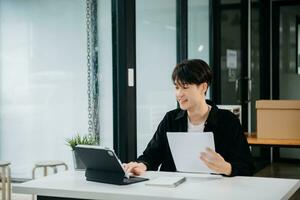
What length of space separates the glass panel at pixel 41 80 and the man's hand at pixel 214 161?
1.73 metres

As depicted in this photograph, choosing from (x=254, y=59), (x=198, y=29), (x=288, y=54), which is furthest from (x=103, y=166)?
(x=288, y=54)

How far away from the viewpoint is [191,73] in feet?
8.26

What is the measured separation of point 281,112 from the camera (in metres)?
4.31

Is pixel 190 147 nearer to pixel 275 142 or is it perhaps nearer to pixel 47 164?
pixel 47 164

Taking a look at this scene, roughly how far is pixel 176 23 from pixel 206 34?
76 centimetres

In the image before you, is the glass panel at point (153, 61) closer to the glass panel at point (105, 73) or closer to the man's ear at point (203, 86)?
the glass panel at point (105, 73)

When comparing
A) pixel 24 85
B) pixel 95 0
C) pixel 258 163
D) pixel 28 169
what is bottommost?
pixel 258 163

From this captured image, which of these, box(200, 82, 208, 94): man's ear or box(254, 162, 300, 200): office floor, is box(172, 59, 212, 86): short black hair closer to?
box(200, 82, 208, 94): man's ear

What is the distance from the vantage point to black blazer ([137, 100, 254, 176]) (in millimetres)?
2514

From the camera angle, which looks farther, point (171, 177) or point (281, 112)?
point (281, 112)

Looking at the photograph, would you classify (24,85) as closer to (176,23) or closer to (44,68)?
(44,68)

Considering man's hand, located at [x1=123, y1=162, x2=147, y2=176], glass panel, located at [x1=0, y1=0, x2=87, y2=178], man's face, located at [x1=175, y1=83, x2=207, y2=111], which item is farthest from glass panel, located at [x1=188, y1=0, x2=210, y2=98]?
man's hand, located at [x1=123, y1=162, x2=147, y2=176]

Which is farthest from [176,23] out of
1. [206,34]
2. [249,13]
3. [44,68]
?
[249,13]

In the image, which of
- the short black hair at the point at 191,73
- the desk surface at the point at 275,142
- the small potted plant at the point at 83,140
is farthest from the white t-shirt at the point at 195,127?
the desk surface at the point at 275,142
